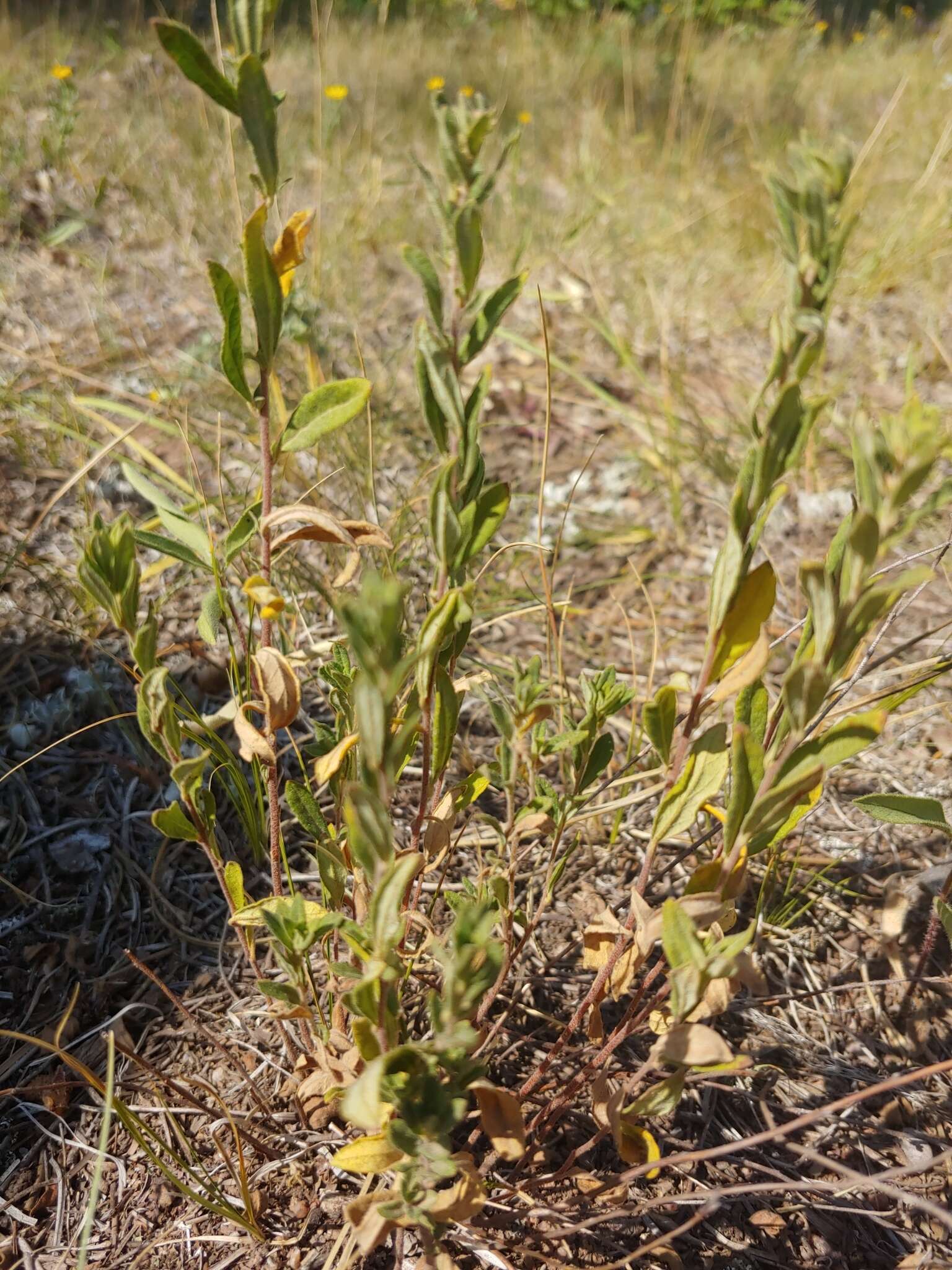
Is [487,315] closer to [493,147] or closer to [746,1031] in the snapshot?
[746,1031]

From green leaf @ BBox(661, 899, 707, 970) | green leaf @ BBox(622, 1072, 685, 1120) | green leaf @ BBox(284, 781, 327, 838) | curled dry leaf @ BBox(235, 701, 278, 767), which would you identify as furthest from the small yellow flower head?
green leaf @ BBox(622, 1072, 685, 1120)

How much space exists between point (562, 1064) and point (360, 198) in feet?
10.3

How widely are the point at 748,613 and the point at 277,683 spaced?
0.46m

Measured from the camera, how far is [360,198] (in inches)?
131

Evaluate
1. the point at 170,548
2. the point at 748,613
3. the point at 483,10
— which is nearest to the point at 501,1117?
the point at 748,613

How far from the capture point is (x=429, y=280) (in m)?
0.78

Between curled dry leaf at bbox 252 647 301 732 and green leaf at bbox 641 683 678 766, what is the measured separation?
0.34m

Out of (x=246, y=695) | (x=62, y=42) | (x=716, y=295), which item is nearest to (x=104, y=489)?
(x=246, y=695)

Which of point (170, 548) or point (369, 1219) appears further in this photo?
point (170, 548)

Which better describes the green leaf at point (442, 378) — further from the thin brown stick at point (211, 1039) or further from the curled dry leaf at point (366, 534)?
the thin brown stick at point (211, 1039)

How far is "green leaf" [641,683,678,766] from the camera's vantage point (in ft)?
2.71

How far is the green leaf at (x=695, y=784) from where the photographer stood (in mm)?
826

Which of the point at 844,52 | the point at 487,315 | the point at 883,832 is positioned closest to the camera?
the point at 487,315

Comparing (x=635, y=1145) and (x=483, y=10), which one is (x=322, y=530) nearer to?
(x=635, y=1145)
